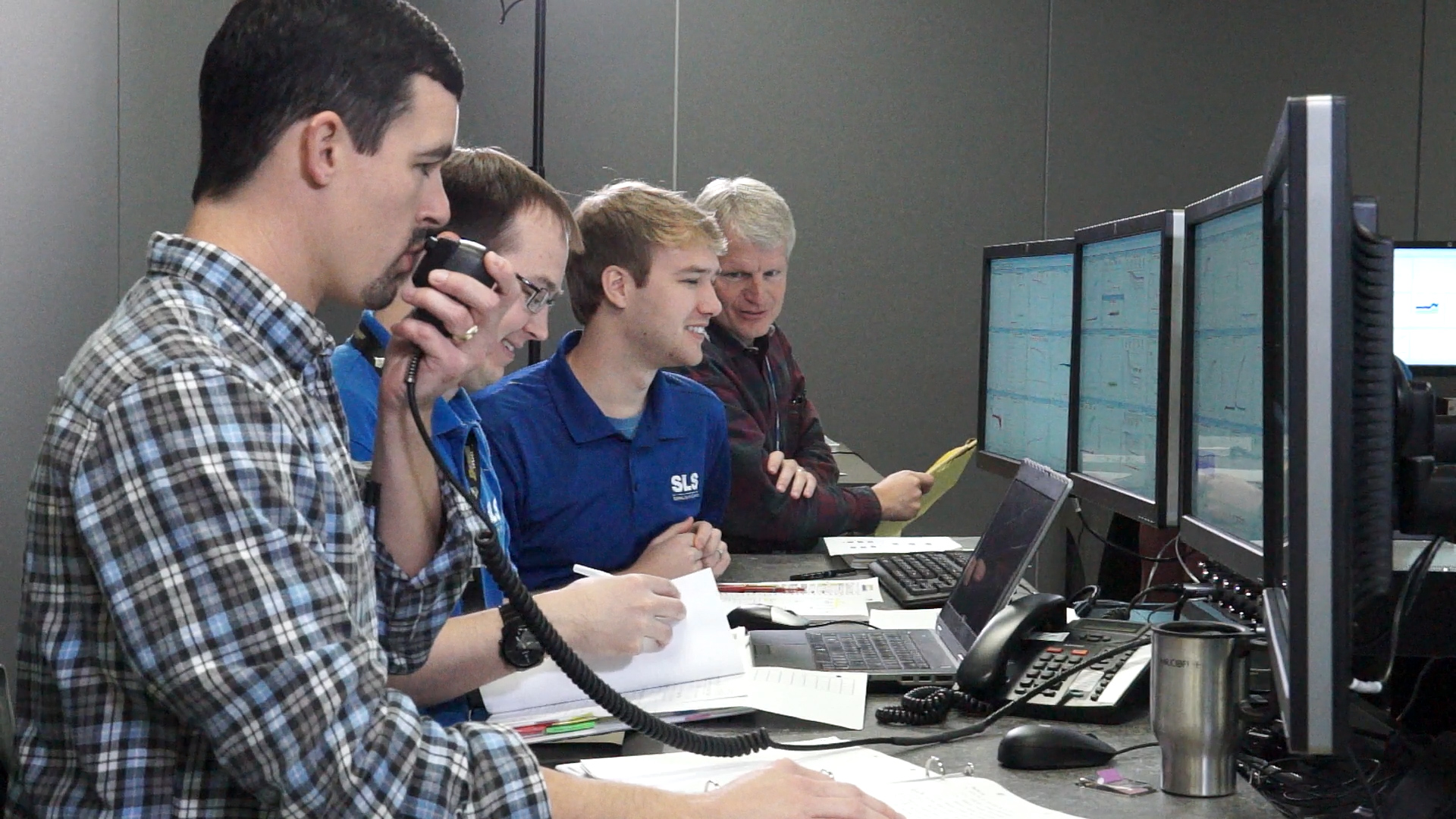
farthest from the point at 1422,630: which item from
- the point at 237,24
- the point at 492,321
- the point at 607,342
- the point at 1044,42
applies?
the point at 1044,42

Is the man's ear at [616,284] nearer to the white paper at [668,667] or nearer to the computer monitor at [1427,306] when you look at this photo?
the white paper at [668,667]

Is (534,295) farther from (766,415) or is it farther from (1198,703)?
(766,415)

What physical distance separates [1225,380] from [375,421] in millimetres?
915

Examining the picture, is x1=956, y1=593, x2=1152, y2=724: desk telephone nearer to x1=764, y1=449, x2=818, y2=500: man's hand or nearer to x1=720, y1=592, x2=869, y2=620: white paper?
x1=720, y1=592, x2=869, y2=620: white paper

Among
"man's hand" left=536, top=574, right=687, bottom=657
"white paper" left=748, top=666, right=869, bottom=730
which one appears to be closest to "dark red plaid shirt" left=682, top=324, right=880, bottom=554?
"white paper" left=748, top=666, right=869, bottom=730

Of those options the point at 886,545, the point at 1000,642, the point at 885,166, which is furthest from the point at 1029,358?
the point at 885,166

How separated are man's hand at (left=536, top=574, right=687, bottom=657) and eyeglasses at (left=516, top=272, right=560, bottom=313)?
1.67ft

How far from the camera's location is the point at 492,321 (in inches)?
52.2

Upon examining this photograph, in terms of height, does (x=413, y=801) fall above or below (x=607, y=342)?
below

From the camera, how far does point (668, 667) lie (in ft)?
4.71

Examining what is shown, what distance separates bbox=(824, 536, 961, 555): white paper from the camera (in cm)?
249

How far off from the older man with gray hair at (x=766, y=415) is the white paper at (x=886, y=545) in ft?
0.14

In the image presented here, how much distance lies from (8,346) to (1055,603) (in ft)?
6.27

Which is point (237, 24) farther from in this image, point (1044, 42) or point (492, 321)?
point (1044, 42)
